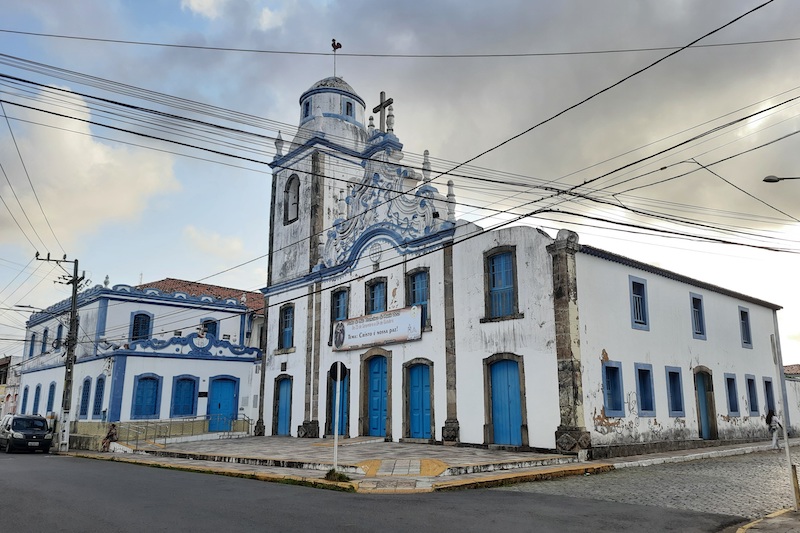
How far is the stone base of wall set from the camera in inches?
619

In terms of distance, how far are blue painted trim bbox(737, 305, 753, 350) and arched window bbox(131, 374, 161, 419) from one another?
80.9ft

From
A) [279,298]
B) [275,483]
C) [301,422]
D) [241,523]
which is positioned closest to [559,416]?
[275,483]

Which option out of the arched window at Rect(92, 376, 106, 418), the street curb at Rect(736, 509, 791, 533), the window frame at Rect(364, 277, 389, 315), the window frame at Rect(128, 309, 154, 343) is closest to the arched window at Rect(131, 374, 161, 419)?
the arched window at Rect(92, 376, 106, 418)

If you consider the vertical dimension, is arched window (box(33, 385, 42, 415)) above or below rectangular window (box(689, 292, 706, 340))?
below

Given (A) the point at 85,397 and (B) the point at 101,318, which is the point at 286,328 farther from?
(A) the point at 85,397

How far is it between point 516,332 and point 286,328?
41.9ft

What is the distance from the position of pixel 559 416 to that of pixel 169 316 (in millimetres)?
22430

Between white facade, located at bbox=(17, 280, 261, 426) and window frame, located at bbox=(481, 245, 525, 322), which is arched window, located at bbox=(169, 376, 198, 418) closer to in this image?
white facade, located at bbox=(17, 280, 261, 426)

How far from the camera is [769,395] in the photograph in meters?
25.2

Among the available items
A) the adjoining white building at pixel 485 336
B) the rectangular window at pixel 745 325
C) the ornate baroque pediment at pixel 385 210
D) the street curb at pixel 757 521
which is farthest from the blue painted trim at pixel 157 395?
the rectangular window at pixel 745 325

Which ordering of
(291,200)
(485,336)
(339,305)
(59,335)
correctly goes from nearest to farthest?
1. (485,336)
2. (339,305)
3. (291,200)
4. (59,335)

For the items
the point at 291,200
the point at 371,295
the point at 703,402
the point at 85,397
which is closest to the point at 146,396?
the point at 85,397

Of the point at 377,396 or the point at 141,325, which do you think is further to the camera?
the point at 141,325

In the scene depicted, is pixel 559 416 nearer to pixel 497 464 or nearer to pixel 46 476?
pixel 497 464
